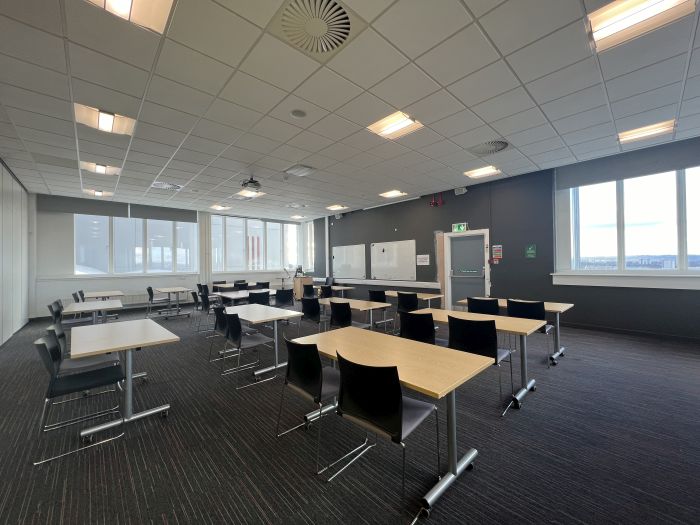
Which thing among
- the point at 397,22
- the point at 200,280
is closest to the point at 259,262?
the point at 200,280

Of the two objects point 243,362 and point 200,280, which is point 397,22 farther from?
point 200,280

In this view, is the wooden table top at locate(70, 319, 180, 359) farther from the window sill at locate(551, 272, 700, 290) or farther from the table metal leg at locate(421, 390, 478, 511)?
the window sill at locate(551, 272, 700, 290)

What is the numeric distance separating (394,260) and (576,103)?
19.4 feet

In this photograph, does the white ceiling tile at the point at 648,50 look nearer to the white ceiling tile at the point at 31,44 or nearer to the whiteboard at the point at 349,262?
the white ceiling tile at the point at 31,44

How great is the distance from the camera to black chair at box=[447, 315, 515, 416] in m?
2.74

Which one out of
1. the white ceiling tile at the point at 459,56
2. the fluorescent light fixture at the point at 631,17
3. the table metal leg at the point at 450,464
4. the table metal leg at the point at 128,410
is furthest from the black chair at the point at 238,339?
the fluorescent light fixture at the point at 631,17

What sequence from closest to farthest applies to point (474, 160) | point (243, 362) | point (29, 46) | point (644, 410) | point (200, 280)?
1. point (29, 46)
2. point (644, 410)
3. point (243, 362)
4. point (474, 160)
5. point (200, 280)

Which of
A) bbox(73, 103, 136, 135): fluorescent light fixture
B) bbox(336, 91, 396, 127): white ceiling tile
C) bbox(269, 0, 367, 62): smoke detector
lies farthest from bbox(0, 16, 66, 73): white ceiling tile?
bbox(336, 91, 396, 127): white ceiling tile

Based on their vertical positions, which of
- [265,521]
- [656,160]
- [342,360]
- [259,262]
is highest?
[656,160]

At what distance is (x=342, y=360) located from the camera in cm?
180

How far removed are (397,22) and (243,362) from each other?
14.1ft

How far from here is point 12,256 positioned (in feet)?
18.4

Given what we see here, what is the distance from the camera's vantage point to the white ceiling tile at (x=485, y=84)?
280 centimetres

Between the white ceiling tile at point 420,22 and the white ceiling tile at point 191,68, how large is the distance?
60.4 inches
